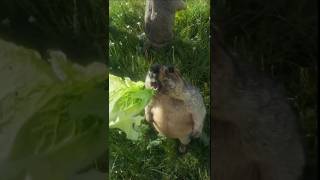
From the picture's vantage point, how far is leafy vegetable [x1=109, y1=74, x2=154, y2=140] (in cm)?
398

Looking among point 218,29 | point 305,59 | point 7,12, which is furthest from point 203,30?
point 7,12

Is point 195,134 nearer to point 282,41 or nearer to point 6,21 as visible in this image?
point 282,41

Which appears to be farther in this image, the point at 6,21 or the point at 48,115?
the point at 48,115

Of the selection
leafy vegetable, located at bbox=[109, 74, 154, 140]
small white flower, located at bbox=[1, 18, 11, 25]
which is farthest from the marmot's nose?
small white flower, located at bbox=[1, 18, 11, 25]

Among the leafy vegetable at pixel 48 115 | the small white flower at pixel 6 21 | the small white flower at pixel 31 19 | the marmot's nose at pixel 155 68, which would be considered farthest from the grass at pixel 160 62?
the small white flower at pixel 6 21

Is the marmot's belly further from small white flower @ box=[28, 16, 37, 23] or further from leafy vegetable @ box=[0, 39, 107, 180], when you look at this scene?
small white flower @ box=[28, 16, 37, 23]

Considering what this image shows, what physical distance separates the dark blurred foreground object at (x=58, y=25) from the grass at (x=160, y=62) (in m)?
0.09

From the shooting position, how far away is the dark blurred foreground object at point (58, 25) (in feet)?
13.0

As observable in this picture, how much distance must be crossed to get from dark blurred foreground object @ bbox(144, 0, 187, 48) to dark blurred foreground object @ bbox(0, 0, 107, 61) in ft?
0.94

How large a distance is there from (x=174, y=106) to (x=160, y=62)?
1.00 ft

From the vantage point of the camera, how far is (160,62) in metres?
3.94

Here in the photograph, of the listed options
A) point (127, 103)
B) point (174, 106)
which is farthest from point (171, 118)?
point (127, 103)

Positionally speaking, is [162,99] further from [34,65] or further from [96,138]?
[34,65]

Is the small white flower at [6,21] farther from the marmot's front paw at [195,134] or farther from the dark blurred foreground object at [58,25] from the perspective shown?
the marmot's front paw at [195,134]
